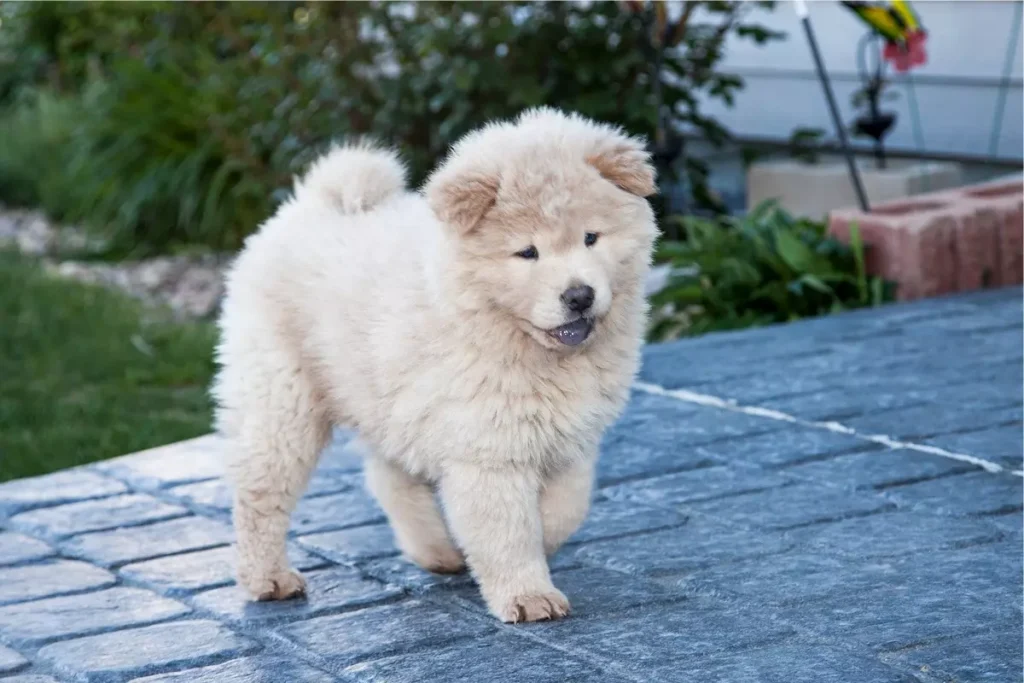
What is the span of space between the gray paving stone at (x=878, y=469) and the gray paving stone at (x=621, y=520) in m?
0.53

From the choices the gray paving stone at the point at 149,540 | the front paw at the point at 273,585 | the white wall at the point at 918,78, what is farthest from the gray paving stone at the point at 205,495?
the white wall at the point at 918,78

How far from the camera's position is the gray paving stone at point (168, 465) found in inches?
201

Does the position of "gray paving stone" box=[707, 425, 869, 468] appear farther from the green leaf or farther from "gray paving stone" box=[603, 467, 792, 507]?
the green leaf

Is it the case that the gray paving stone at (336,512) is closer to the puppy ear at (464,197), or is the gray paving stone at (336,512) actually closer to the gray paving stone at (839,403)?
the puppy ear at (464,197)

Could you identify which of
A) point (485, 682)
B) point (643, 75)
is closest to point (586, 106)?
point (643, 75)

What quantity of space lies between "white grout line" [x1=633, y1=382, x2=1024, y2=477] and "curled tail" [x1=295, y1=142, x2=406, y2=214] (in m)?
1.77

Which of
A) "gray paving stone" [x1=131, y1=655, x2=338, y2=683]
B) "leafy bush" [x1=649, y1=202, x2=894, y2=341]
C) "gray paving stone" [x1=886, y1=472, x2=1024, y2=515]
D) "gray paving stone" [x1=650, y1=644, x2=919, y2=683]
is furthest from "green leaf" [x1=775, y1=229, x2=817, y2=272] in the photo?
"gray paving stone" [x1=131, y1=655, x2=338, y2=683]

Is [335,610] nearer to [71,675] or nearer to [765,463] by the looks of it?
[71,675]

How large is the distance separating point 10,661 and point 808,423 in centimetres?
281

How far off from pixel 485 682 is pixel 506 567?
425 millimetres

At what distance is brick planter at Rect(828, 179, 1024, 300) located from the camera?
6.84m

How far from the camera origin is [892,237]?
684 cm

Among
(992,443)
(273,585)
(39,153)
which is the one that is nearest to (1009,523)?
(992,443)

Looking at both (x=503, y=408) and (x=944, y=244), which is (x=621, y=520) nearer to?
(x=503, y=408)
